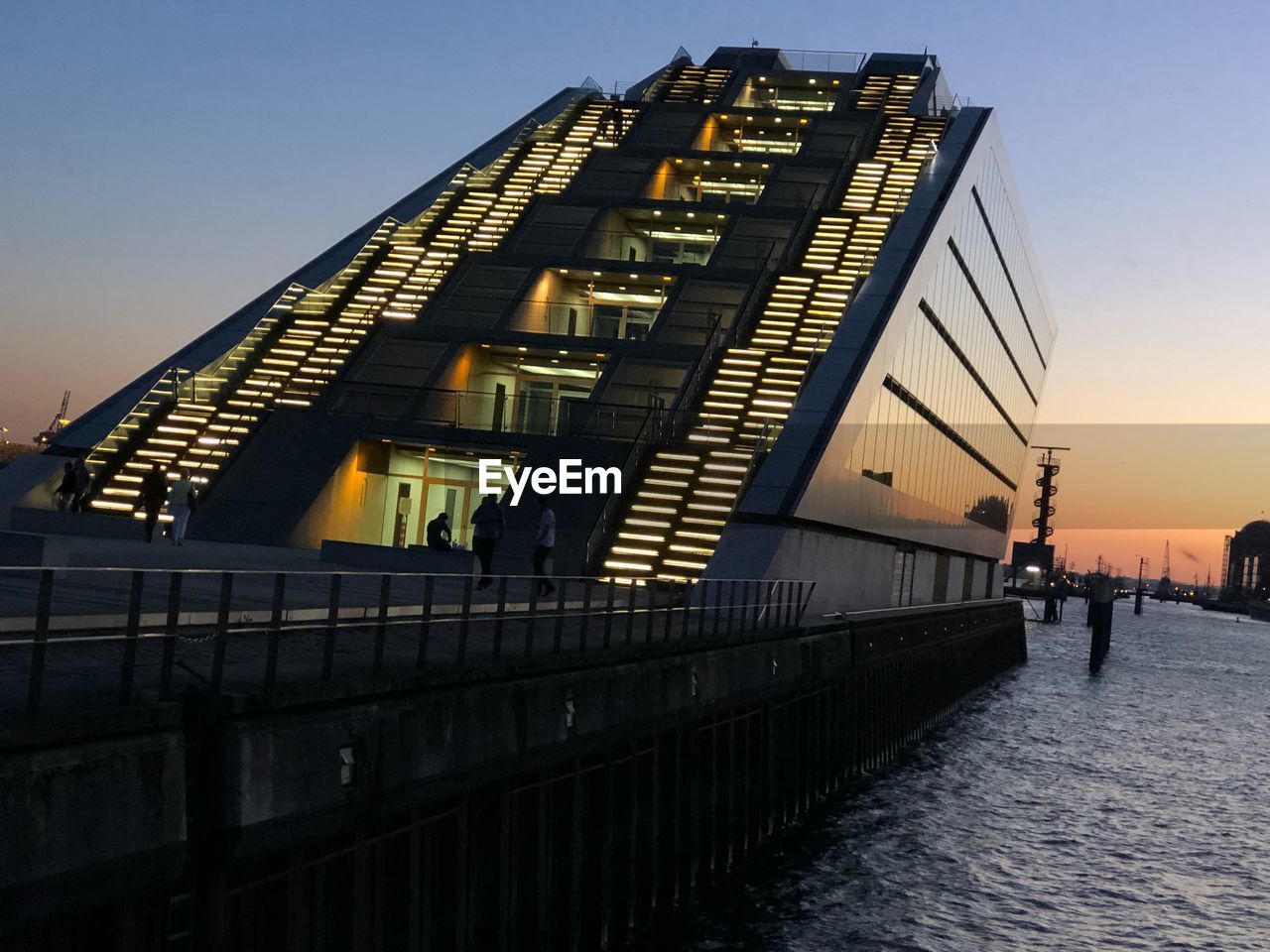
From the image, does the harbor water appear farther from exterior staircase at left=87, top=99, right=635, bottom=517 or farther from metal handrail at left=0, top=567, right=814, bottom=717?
exterior staircase at left=87, top=99, right=635, bottom=517

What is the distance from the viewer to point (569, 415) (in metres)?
35.0

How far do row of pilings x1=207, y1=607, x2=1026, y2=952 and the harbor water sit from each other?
746mm

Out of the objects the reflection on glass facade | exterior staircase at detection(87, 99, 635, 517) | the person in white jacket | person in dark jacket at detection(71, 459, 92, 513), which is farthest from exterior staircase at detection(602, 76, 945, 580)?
person in dark jacket at detection(71, 459, 92, 513)

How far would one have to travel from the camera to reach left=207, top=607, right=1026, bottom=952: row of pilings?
10.1 metres

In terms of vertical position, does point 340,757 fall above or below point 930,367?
below

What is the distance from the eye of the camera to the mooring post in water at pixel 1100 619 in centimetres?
6419

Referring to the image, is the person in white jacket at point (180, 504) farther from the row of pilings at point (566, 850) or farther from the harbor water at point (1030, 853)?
the harbor water at point (1030, 853)

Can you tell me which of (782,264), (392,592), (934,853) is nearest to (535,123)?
(782,264)

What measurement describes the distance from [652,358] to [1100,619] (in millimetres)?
34846

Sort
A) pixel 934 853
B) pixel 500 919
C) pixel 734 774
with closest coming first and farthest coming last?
pixel 500 919 → pixel 734 774 → pixel 934 853

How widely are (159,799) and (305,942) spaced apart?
2.14 m

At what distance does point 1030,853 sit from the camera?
23.2 m

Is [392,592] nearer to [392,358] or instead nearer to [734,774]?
[734,774]

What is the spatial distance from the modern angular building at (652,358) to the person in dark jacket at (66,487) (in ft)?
3.90
